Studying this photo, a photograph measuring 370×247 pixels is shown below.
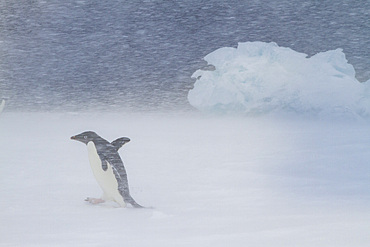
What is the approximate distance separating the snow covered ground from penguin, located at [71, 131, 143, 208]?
40 mm

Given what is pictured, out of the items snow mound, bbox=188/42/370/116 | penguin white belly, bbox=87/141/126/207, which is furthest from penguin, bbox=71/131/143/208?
snow mound, bbox=188/42/370/116

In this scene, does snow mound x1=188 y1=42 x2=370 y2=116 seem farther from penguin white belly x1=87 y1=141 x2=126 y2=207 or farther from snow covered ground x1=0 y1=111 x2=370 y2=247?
penguin white belly x1=87 y1=141 x2=126 y2=207

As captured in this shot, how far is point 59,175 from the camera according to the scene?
2.09 metres

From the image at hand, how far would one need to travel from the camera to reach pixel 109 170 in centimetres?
195

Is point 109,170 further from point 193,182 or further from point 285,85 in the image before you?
point 285,85

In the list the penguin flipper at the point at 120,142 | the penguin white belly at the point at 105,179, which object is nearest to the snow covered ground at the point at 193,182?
the penguin white belly at the point at 105,179

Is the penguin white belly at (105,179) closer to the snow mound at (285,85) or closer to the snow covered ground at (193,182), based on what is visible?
the snow covered ground at (193,182)

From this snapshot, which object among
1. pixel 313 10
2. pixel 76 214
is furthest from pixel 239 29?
pixel 76 214

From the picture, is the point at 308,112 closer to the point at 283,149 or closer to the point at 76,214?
the point at 283,149

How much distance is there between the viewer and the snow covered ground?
1852 mm

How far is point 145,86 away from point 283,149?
2.00 feet

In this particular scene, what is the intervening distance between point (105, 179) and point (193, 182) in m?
0.34

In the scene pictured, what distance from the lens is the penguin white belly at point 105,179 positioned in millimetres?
1943

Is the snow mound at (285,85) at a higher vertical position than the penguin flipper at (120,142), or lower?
higher
